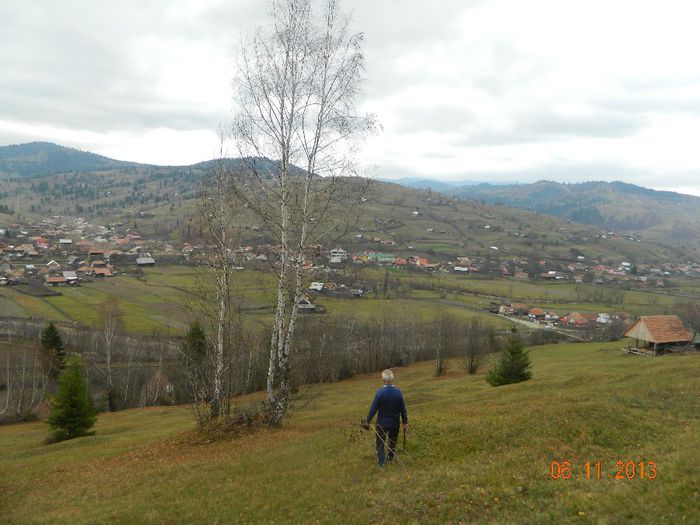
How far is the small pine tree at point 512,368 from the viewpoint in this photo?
34500 millimetres

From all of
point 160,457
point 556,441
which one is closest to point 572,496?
point 556,441

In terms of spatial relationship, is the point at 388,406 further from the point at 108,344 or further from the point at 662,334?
the point at 662,334

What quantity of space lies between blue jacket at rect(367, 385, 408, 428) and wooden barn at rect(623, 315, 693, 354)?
47.0m

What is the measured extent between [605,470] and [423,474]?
4.38 metres

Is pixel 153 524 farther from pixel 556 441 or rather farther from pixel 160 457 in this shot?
pixel 556 441

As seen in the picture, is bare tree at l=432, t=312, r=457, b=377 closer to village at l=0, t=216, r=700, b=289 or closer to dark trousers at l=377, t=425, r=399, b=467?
village at l=0, t=216, r=700, b=289

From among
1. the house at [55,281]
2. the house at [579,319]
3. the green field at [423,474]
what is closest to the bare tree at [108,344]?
the green field at [423,474]

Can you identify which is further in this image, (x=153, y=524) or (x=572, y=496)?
(x=153, y=524)

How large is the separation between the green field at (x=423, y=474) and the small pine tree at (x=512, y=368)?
632 inches

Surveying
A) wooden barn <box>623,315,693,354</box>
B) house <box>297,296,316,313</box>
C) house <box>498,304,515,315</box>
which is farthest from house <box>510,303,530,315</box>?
house <box>297,296,316,313</box>

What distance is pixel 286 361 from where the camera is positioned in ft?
54.1

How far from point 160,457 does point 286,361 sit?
5.74 metres

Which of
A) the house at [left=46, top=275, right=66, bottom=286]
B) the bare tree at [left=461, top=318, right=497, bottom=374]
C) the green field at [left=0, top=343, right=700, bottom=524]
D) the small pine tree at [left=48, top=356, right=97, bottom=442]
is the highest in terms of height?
the green field at [left=0, top=343, right=700, bottom=524]

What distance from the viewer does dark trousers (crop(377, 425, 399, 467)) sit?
11180mm
